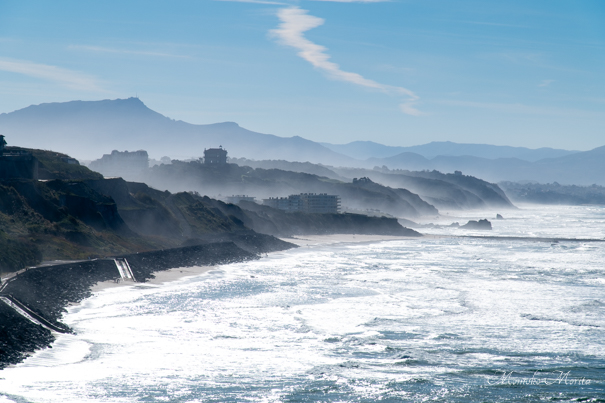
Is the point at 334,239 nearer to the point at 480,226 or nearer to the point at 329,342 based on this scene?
the point at 480,226

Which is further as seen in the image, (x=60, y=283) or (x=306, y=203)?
(x=306, y=203)

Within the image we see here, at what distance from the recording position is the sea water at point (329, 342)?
87.8 ft

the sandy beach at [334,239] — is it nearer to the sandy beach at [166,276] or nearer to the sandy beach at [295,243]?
the sandy beach at [295,243]

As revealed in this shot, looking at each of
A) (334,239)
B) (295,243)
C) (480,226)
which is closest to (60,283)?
(295,243)

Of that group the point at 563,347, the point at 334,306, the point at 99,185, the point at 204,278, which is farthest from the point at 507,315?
the point at 99,185

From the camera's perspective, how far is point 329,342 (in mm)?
34875

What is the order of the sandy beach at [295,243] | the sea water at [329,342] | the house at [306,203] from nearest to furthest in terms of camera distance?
the sea water at [329,342], the sandy beach at [295,243], the house at [306,203]

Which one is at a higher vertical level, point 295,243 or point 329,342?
point 295,243

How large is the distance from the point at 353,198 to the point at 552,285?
141 meters

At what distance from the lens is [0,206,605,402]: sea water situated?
26.8 meters

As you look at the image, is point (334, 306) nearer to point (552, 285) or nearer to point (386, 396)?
point (386, 396)

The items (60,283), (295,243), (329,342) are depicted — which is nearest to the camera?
(329,342)

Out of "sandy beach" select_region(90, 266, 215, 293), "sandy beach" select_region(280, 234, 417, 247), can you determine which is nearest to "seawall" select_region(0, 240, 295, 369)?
"sandy beach" select_region(90, 266, 215, 293)

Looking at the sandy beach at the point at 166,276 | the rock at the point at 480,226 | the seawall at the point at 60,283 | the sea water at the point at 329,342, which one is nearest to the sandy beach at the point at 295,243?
the sandy beach at the point at 166,276
